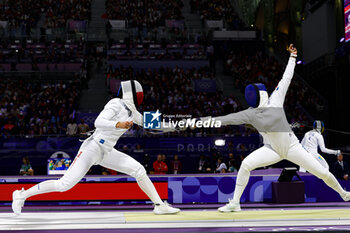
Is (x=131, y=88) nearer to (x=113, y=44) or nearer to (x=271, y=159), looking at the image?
(x=271, y=159)

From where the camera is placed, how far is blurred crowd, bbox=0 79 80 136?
1561 cm

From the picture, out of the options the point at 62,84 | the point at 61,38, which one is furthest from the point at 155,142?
the point at 61,38

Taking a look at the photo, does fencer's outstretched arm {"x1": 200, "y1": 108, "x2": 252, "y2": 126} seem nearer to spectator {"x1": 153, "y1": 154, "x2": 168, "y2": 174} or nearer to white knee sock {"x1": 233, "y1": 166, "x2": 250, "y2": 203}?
white knee sock {"x1": 233, "y1": 166, "x2": 250, "y2": 203}

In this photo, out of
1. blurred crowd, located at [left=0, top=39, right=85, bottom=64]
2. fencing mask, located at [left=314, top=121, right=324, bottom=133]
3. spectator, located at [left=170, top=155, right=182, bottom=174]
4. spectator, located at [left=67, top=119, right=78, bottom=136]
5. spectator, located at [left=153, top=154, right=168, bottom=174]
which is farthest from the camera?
blurred crowd, located at [left=0, top=39, right=85, bottom=64]

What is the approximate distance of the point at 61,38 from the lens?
25.5m

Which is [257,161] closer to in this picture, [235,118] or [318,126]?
[235,118]

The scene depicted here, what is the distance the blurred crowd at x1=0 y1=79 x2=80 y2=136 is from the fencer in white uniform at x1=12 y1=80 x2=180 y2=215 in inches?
354

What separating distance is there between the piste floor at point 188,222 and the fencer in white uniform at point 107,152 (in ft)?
1.16

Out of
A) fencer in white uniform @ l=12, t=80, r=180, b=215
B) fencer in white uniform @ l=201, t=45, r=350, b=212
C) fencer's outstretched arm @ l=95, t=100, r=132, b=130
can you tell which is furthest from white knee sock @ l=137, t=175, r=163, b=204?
fencer in white uniform @ l=201, t=45, r=350, b=212

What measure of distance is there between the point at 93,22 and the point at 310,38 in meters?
12.9

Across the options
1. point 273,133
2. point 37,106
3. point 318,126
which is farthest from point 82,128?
point 273,133

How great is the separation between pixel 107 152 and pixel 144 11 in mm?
24621

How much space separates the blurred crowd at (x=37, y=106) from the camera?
15609mm

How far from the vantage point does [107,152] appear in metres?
6.30
